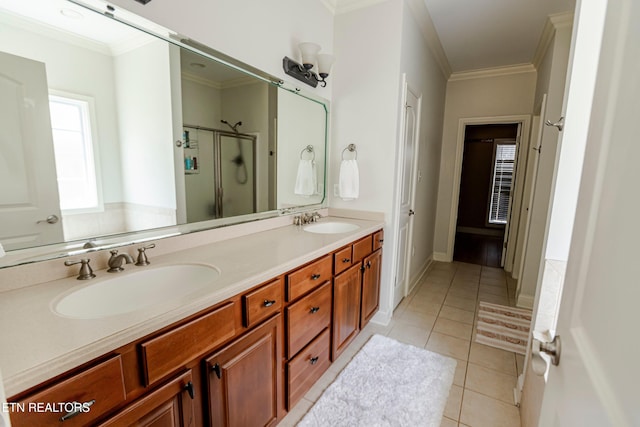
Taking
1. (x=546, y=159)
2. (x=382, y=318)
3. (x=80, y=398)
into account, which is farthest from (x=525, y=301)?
(x=80, y=398)

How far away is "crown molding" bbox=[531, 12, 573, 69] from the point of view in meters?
2.39

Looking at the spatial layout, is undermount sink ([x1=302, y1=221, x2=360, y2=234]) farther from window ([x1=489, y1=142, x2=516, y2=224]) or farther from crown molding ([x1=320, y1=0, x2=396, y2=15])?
window ([x1=489, y1=142, x2=516, y2=224])

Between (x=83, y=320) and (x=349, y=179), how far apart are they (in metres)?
1.93

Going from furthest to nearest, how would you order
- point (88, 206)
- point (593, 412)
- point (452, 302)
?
point (452, 302), point (88, 206), point (593, 412)

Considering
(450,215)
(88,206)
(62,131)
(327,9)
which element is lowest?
(450,215)

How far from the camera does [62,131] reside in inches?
40.3

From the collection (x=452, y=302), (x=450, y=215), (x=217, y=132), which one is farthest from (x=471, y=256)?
(x=217, y=132)

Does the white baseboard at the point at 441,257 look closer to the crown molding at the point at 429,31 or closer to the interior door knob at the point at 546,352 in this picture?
the crown molding at the point at 429,31

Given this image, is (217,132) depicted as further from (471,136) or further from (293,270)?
(471,136)

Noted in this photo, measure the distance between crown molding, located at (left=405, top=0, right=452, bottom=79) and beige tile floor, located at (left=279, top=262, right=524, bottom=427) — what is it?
2.56 meters

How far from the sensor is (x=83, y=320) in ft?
2.47

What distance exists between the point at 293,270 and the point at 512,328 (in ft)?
7.22

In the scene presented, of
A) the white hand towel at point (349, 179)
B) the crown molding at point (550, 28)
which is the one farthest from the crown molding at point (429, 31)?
the white hand towel at point (349, 179)

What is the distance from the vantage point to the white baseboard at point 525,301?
283 centimetres
